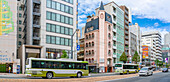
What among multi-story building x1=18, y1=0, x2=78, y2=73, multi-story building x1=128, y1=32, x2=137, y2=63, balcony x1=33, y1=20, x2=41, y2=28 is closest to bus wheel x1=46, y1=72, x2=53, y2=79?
multi-story building x1=18, y1=0, x2=78, y2=73

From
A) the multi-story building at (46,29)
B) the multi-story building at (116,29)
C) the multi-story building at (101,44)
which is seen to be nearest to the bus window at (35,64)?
the multi-story building at (46,29)

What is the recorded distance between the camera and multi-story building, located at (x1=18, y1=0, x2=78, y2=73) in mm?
51156

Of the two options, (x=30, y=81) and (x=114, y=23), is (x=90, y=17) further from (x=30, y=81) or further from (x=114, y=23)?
(x=30, y=81)

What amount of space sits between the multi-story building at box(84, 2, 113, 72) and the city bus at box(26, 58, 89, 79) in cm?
3695

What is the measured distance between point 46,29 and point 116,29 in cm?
3730

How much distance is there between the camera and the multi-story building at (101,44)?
7181cm

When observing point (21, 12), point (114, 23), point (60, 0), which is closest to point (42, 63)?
point (60, 0)

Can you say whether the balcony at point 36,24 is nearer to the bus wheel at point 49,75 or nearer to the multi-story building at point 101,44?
the bus wheel at point 49,75

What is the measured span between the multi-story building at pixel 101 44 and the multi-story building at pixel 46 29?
1765cm

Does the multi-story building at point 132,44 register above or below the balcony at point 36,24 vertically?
below

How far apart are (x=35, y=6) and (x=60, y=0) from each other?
7.80 metres

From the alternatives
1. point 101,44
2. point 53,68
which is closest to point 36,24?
point 53,68

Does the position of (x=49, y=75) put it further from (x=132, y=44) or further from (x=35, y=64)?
(x=132, y=44)

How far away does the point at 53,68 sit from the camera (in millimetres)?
30438
